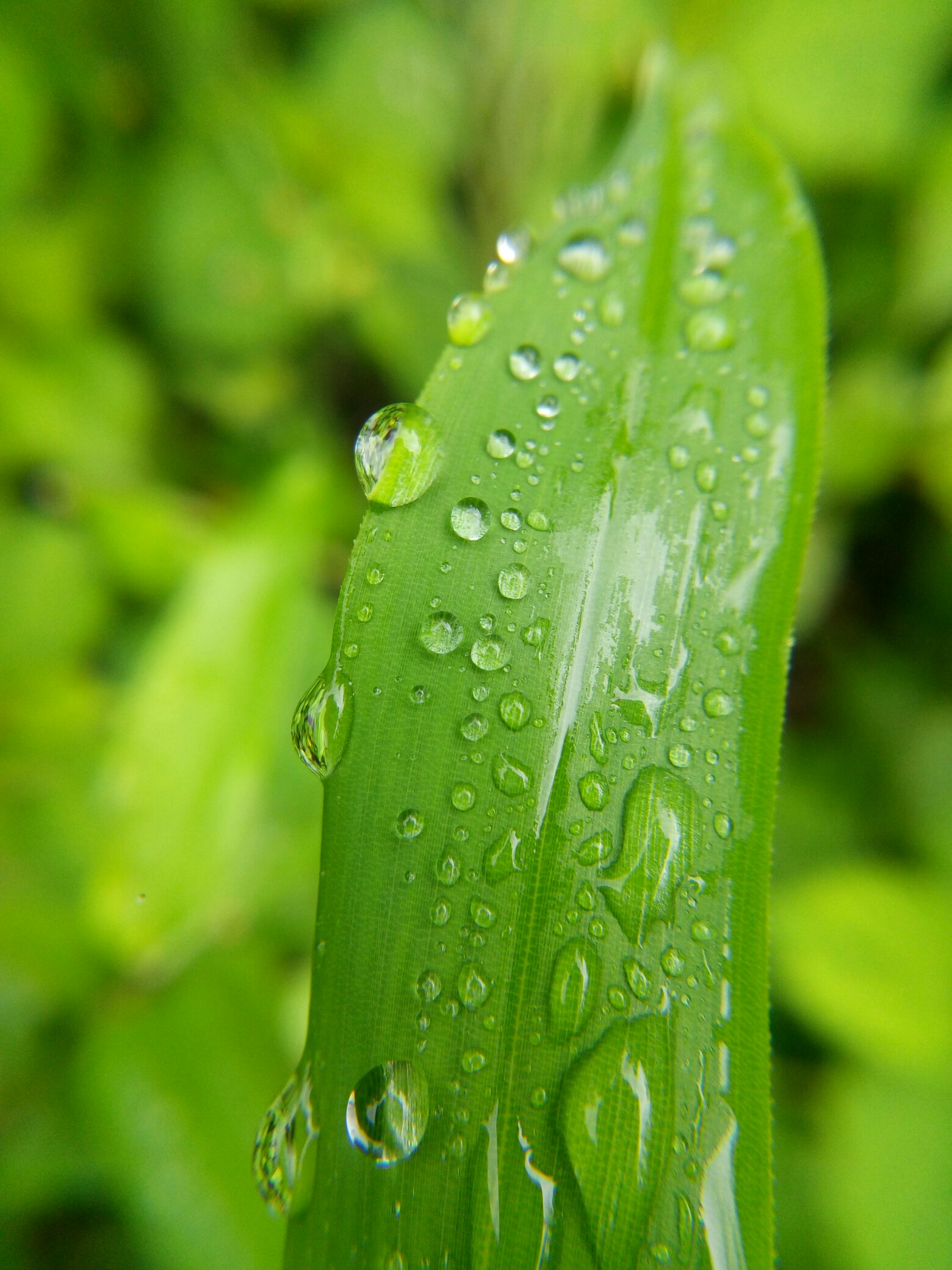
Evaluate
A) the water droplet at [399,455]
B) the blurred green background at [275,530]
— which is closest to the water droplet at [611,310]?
the water droplet at [399,455]

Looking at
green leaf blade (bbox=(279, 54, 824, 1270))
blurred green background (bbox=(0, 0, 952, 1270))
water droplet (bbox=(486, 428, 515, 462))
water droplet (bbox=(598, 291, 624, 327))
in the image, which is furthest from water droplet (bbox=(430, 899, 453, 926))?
blurred green background (bbox=(0, 0, 952, 1270))

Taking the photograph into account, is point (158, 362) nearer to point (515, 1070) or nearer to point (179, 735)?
point (179, 735)

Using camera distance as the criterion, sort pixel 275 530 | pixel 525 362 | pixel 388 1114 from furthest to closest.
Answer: pixel 275 530 → pixel 525 362 → pixel 388 1114

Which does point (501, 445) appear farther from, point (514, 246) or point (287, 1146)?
point (287, 1146)

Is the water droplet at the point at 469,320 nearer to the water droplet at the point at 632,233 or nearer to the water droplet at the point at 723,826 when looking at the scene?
the water droplet at the point at 632,233

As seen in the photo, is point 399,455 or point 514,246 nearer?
point 399,455

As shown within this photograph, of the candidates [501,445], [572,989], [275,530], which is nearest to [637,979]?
[572,989]

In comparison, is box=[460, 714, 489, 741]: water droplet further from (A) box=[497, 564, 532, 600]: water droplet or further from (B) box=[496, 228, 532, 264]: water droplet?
(B) box=[496, 228, 532, 264]: water droplet
